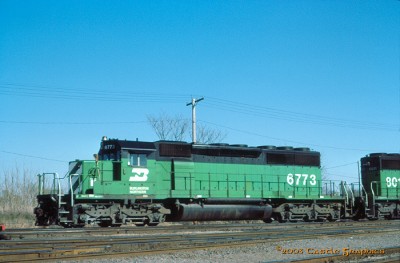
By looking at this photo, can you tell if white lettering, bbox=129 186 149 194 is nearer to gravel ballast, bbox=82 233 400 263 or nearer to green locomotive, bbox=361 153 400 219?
gravel ballast, bbox=82 233 400 263

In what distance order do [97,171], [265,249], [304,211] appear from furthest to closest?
[304,211], [97,171], [265,249]

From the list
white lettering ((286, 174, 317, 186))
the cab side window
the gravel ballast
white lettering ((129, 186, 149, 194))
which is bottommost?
the gravel ballast

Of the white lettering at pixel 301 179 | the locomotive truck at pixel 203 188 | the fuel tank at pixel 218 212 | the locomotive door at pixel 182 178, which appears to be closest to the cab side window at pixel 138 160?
the locomotive truck at pixel 203 188

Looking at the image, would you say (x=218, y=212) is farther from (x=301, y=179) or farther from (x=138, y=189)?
(x=301, y=179)

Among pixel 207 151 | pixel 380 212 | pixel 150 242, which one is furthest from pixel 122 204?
pixel 380 212

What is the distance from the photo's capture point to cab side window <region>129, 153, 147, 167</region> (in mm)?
19531

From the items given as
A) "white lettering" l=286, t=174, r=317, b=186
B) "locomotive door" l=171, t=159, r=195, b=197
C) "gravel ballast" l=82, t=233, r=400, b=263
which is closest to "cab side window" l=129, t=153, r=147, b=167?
"locomotive door" l=171, t=159, r=195, b=197

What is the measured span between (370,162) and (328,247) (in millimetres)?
16748

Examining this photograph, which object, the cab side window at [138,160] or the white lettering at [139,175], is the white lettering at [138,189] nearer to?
the white lettering at [139,175]

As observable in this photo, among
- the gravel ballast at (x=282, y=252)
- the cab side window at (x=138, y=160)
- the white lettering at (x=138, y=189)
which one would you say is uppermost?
the cab side window at (x=138, y=160)

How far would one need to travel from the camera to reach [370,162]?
27562mm

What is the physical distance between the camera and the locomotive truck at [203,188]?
18.8 m

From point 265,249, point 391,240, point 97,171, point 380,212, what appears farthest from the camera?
point 380,212

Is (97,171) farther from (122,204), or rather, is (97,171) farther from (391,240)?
(391,240)
